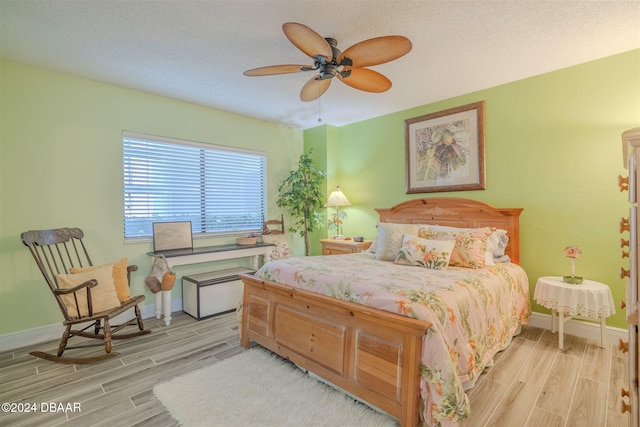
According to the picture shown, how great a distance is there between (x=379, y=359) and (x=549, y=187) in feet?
8.68

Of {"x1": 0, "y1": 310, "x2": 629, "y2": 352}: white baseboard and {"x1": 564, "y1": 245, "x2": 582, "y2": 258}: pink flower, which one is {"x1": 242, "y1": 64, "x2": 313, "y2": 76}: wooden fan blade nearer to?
{"x1": 564, "y1": 245, "x2": 582, "y2": 258}: pink flower

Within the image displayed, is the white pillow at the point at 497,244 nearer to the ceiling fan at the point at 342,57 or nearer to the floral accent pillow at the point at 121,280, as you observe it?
the ceiling fan at the point at 342,57

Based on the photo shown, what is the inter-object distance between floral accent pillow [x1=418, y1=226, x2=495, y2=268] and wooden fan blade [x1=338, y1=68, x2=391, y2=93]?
158 centimetres

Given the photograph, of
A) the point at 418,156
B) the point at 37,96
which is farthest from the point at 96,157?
the point at 418,156

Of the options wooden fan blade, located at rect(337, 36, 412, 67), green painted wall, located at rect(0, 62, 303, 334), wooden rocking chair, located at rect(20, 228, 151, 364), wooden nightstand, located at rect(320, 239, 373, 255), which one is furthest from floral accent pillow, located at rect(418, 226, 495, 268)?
green painted wall, located at rect(0, 62, 303, 334)

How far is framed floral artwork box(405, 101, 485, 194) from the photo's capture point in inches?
138

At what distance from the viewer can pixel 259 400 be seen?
6.43 feet

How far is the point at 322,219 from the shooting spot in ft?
16.0

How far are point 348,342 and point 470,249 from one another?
155 cm

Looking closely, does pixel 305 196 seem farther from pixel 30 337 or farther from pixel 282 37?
pixel 30 337

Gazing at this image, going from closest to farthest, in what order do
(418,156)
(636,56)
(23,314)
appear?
(636,56), (23,314), (418,156)

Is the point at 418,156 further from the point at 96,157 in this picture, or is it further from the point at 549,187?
the point at 96,157

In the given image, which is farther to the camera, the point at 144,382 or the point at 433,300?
the point at 144,382

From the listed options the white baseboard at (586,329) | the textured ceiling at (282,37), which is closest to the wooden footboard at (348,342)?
the textured ceiling at (282,37)
